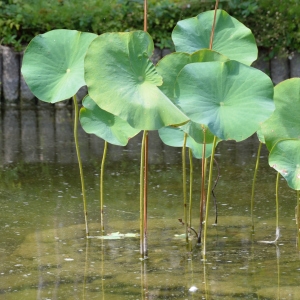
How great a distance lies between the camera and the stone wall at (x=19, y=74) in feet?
27.2

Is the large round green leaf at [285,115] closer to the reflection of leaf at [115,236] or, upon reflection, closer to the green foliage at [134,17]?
the reflection of leaf at [115,236]

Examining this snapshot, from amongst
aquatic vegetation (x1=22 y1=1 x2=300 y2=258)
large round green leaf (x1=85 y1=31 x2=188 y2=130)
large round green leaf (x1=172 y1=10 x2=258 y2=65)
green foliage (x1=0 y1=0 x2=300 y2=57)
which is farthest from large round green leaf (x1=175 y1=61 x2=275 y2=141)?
green foliage (x1=0 y1=0 x2=300 y2=57)

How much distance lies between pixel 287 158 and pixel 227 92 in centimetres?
39

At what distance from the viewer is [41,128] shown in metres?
6.94

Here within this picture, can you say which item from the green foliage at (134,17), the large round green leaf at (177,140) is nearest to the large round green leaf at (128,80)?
the large round green leaf at (177,140)

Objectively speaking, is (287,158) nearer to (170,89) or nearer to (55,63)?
(170,89)

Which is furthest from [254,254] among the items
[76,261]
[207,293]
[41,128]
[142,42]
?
[41,128]

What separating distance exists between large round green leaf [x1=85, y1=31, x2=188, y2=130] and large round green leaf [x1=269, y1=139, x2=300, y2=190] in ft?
1.72

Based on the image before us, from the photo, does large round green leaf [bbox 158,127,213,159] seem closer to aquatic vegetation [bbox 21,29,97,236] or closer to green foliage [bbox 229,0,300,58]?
aquatic vegetation [bbox 21,29,97,236]

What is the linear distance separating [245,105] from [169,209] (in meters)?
1.27

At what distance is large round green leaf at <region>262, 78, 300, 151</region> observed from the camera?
314 cm

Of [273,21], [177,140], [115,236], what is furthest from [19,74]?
[115,236]

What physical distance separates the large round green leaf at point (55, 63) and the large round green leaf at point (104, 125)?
0.75ft

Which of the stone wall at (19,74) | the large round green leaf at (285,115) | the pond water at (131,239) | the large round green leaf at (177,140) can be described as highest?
the large round green leaf at (285,115)
